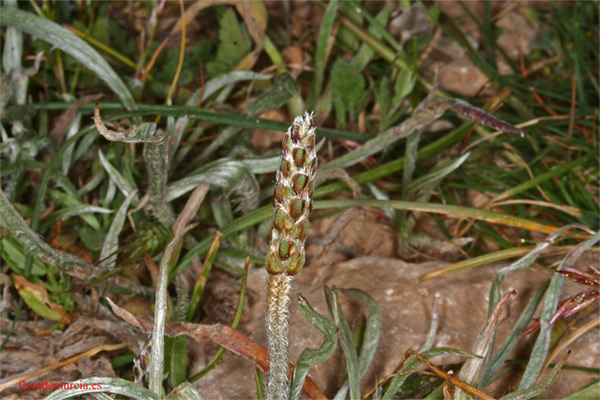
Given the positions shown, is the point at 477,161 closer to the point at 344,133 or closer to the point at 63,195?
the point at 344,133

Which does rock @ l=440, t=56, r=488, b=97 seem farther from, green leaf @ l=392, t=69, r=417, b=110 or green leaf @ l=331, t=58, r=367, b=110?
green leaf @ l=331, t=58, r=367, b=110

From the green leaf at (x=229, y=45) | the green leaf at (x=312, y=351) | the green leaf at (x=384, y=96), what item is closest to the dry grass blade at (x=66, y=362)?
the green leaf at (x=312, y=351)

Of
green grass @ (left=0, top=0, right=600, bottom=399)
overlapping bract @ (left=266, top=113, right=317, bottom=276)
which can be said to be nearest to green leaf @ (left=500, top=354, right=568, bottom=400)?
green grass @ (left=0, top=0, right=600, bottom=399)

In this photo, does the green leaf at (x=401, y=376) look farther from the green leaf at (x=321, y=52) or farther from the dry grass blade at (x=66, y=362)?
the green leaf at (x=321, y=52)

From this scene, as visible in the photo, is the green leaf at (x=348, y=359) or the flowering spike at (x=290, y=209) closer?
the flowering spike at (x=290, y=209)

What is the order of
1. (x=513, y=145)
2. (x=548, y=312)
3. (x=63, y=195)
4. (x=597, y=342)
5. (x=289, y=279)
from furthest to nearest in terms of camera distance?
(x=513, y=145), (x=63, y=195), (x=597, y=342), (x=548, y=312), (x=289, y=279)

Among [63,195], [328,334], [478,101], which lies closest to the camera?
[328,334]

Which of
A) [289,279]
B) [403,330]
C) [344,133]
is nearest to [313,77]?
[344,133]
